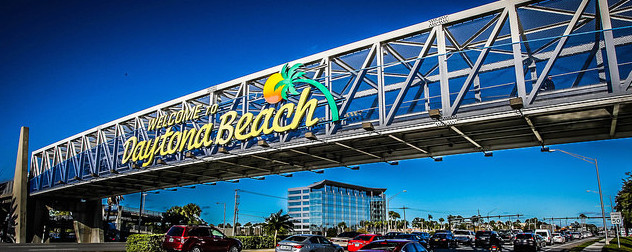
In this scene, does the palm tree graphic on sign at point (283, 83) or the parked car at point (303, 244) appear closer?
the parked car at point (303, 244)

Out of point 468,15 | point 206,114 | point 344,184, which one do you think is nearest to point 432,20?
point 468,15

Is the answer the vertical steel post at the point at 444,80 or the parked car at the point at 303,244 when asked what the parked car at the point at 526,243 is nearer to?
the parked car at the point at 303,244

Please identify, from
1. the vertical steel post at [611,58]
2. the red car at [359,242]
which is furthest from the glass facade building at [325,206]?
the vertical steel post at [611,58]

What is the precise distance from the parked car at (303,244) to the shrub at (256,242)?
13.2 meters

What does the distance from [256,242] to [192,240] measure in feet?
51.7

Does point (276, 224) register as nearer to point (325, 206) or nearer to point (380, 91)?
point (380, 91)

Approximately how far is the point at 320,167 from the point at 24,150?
1588 inches

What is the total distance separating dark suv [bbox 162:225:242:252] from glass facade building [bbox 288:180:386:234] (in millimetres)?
147983

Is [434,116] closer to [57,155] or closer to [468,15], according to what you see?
[468,15]

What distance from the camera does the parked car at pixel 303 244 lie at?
70.0 feet

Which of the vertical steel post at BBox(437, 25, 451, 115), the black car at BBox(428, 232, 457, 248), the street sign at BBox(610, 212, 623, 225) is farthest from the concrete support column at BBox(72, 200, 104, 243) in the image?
the street sign at BBox(610, 212, 623, 225)

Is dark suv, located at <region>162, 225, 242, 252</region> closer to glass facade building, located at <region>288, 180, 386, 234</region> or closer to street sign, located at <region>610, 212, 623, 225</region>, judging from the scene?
street sign, located at <region>610, 212, 623, 225</region>

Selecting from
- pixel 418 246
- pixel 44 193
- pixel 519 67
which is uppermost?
pixel 519 67

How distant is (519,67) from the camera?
1709cm
